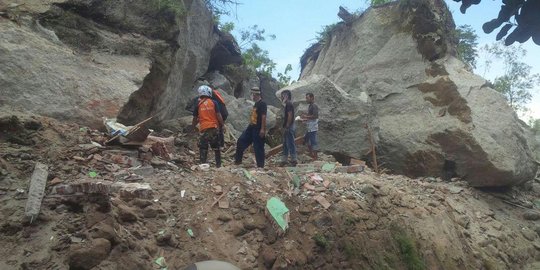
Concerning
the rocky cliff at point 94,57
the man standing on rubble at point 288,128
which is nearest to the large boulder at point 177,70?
the rocky cliff at point 94,57

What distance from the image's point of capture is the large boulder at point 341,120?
33.6ft

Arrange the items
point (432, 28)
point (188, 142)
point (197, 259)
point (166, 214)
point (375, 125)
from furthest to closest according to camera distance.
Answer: point (432, 28)
point (375, 125)
point (188, 142)
point (166, 214)
point (197, 259)

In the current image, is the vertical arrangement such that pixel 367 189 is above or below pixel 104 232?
above

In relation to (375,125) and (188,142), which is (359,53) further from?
(188,142)

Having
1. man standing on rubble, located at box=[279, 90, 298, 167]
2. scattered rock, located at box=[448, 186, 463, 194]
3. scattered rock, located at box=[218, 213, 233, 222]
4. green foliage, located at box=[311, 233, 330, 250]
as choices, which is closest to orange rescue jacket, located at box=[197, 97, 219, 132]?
man standing on rubble, located at box=[279, 90, 298, 167]

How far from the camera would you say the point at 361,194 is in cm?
634

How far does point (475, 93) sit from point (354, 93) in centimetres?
352

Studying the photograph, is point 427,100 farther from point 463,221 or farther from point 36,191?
point 36,191

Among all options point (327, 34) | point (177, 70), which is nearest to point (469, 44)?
point (327, 34)

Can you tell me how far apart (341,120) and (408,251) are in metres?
4.92

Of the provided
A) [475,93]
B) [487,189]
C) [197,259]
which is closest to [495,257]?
[487,189]

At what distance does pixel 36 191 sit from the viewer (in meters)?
3.91

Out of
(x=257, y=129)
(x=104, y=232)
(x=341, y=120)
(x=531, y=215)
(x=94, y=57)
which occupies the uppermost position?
(x=94, y=57)

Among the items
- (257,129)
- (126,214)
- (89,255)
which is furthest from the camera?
(257,129)
